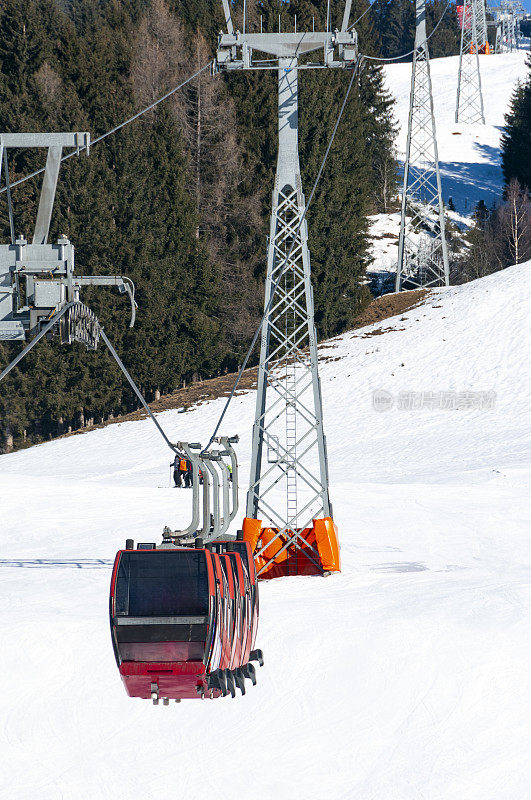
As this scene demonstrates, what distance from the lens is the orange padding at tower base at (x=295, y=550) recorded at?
21250 millimetres

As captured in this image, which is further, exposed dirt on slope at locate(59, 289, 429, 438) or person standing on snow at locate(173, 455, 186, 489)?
exposed dirt on slope at locate(59, 289, 429, 438)

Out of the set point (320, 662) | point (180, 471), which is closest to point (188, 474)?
point (180, 471)

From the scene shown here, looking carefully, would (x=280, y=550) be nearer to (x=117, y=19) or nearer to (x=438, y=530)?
(x=438, y=530)

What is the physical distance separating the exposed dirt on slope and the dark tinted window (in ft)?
98.2

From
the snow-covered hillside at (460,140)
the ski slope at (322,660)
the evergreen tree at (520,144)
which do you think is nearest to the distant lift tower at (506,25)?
the snow-covered hillside at (460,140)

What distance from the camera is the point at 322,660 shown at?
17.2 metres

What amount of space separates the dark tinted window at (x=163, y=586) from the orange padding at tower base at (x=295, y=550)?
8.98 metres

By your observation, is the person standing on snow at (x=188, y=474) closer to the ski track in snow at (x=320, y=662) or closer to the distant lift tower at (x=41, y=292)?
the distant lift tower at (x=41, y=292)

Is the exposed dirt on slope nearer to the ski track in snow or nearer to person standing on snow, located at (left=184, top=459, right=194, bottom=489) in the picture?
the ski track in snow

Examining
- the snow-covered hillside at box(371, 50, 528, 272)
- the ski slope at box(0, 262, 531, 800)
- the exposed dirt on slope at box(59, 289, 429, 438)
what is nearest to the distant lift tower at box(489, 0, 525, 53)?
the snow-covered hillside at box(371, 50, 528, 272)

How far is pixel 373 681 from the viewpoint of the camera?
54.1 feet

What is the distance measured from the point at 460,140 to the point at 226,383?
194 feet

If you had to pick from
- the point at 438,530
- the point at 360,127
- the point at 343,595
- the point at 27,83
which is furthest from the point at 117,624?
the point at 360,127

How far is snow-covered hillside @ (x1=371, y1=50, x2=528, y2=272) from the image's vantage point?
7075cm
